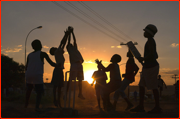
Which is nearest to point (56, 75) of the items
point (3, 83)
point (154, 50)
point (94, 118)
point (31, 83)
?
point (31, 83)

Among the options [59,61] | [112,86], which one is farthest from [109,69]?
[59,61]

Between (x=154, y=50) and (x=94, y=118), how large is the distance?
2.58m

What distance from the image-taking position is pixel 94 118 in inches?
169

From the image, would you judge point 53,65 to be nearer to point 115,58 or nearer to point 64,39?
point 64,39

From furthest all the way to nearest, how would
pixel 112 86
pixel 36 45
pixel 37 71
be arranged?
pixel 112 86 < pixel 36 45 < pixel 37 71

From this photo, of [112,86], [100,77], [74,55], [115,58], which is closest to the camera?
[112,86]

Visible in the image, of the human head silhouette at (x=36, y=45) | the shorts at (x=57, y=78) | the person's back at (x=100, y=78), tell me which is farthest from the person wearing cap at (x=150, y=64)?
the human head silhouette at (x=36, y=45)

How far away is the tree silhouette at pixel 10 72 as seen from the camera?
38062 millimetres

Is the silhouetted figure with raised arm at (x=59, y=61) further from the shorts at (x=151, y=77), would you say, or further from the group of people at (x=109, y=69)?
the shorts at (x=151, y=77)

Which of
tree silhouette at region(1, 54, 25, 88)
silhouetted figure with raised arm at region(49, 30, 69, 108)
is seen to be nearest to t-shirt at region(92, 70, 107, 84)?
silhouetted figure with raised arm at region(49, 30, 69, 108)

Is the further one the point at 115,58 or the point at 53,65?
the point at 115,58

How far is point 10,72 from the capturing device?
128ft

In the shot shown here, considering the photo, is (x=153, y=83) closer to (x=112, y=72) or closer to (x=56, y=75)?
(x=112, y=72)

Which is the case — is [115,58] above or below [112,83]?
above
